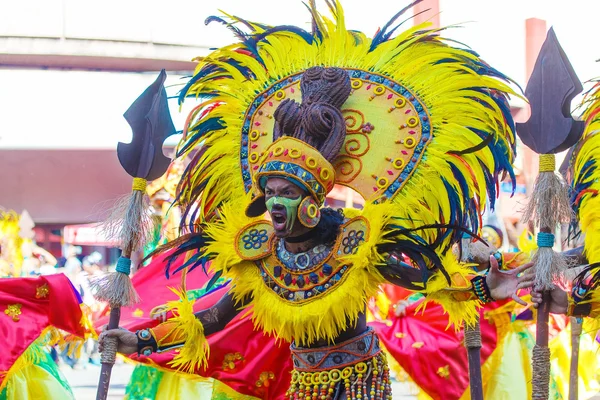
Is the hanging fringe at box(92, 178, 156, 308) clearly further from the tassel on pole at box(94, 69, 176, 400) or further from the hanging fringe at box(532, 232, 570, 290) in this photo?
the hanging fringe at box(532, 232, 570, 290)

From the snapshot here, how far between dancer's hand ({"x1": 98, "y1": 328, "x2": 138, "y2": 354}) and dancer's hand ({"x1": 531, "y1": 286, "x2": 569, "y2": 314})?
5.79 ft

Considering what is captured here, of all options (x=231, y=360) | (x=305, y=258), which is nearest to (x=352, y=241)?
(x=305, y=258)

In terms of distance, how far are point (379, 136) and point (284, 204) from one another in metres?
0.61

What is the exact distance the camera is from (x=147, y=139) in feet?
15.5

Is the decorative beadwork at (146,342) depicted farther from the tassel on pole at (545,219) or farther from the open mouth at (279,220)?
the tassel on pole at (545,219)

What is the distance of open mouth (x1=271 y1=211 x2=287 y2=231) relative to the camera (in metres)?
4.01

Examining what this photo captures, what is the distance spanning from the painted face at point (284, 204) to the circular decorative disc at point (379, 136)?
37 centimetres

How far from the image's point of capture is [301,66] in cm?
462

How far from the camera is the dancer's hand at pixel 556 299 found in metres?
3.92

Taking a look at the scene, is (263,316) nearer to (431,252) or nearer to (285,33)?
(431,252)

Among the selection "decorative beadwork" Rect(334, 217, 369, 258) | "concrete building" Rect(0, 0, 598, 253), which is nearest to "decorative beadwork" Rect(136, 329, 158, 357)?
"decorative beadwork" Rect(334, 217, 369, 258)

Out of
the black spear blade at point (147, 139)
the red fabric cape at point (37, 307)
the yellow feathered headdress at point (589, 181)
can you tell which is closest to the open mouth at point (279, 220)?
the black spear blade at point (147, 139)

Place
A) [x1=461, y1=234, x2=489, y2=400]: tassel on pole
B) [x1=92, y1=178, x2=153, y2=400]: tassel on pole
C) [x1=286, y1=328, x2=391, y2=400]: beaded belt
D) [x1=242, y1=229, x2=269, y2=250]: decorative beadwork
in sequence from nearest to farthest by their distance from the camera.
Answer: [x1=286, y1=328, x2=391, y2=400]: beaded belt, [x1=242, y1=229, x2=269, y2=250]: decorative beadwork, [x1=92, y1=178, x2=153, y2=400]: tassel on pole, [x1=461, y1=234, x2=489, y2=400]: tassel on pole

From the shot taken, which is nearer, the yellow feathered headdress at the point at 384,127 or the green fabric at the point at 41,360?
the yellow feathered headdress at the point at 384,127
